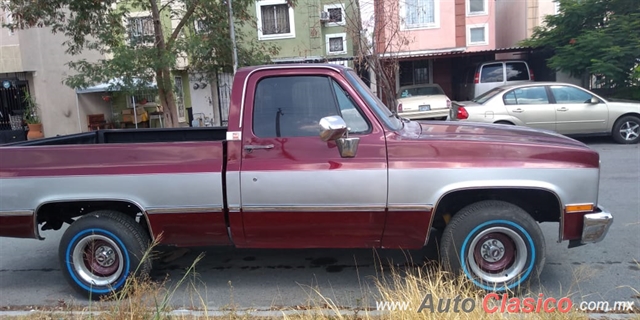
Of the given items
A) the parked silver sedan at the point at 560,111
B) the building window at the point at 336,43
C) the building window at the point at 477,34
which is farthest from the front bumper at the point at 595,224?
the building window at the point at 477,34

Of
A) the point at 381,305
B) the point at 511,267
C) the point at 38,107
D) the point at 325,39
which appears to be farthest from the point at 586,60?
the point at 38,107

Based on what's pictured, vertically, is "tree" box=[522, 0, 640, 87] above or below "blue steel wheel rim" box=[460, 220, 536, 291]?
above

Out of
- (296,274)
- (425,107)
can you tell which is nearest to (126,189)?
(296,274)

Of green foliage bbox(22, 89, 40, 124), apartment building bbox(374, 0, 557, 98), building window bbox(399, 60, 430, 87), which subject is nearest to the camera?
apartment building bbox(374, 0, 557, 98)

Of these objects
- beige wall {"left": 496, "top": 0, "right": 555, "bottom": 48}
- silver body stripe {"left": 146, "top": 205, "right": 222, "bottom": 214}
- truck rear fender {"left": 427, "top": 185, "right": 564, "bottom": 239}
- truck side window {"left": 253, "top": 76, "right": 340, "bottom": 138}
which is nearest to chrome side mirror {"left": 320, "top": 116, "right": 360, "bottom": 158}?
truck side window {"left": 253, "top": 76, "right": 340, "bottom": 138}

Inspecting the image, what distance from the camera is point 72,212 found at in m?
4.80

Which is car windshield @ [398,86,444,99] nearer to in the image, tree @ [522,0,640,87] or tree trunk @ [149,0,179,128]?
tree @ [522,0,640,87]

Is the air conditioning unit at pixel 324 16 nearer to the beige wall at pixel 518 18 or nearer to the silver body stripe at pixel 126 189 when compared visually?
the beige wall at pixel 518 18

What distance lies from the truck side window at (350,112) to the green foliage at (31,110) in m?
18.7

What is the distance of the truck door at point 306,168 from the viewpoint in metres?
4.14

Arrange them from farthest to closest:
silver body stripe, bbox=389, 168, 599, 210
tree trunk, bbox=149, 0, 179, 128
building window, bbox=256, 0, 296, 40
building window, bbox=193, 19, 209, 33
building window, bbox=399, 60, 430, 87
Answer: building window, bbox=399, 60, 430, 87 → building window, bbox=256, 0, 296, 40 → building window, bbox=193, 19, 209, 33 → tree trunk, bbox=149, 0, 179, 128 → silver body stripe, bbox=389, 168, 599, 210

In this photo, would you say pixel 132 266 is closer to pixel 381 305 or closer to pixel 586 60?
pixel 381 305

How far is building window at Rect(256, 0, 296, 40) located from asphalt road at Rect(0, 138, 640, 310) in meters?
15.8

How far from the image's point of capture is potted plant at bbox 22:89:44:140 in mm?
19219
